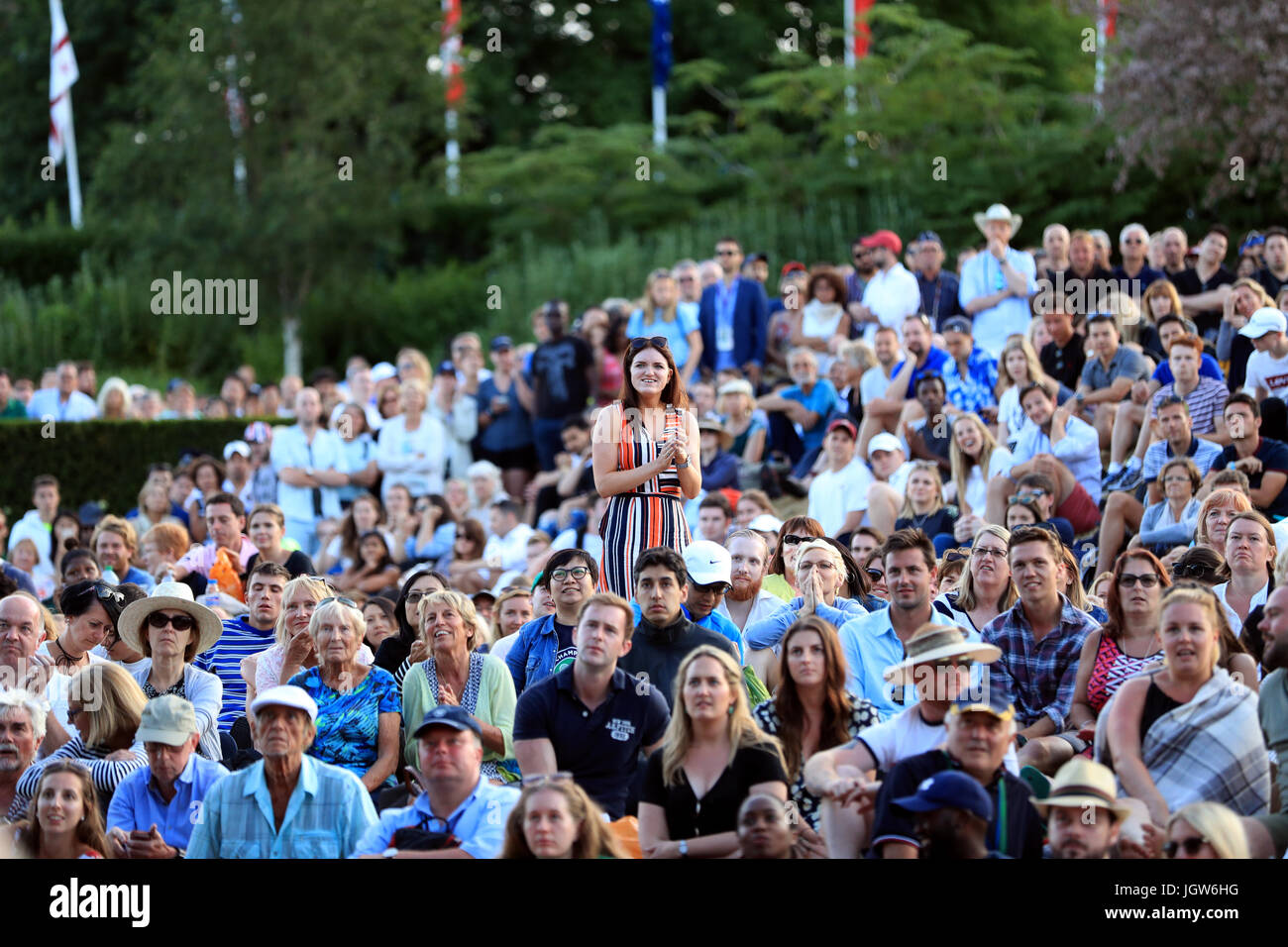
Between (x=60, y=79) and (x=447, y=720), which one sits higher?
(x=60, y=79)

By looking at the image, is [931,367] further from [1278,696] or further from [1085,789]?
[1085,789]

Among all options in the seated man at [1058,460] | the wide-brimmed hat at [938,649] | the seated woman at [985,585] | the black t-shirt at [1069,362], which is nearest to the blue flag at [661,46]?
the black t-shirt at [1069,362]

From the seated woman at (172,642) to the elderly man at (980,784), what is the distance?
3244 mm

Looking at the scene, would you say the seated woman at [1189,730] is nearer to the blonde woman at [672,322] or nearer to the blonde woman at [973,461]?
the blonde woman at [973,461]

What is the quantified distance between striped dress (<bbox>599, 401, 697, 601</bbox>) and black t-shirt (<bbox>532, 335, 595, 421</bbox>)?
6670 millimetres

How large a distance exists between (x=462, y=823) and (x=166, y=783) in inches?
50.8

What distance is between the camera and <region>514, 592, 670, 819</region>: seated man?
255 inches

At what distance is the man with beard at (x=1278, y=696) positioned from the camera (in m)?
6.03

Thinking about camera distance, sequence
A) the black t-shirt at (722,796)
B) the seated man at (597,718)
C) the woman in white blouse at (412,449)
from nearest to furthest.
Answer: the black t-shirt at (722,796) < the seated man at (597,718) < the woman in white blouse at (412,449)

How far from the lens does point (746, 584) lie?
324 inches

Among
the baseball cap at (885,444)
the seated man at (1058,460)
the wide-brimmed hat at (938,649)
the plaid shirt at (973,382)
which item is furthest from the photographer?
the plaid shirt at (973,382)

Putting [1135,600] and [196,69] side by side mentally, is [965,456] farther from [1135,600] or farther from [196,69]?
[196,69]

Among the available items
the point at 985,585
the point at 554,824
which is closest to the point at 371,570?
the point at 985,585
